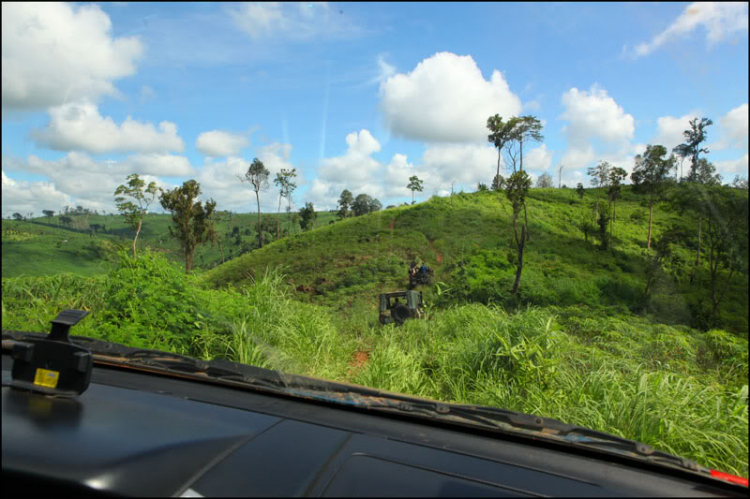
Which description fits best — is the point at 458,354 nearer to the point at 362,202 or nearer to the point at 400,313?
the point at 400,313

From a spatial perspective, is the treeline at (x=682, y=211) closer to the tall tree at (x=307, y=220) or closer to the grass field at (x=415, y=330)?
the grass field at (x=415, y=330)

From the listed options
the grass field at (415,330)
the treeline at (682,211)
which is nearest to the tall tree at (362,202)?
the grass field at (415,330)

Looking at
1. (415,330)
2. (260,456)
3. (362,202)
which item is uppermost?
(362,202)

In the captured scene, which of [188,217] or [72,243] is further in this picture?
[188,217]

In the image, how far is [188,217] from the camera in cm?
409

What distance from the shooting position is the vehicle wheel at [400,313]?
5230mm

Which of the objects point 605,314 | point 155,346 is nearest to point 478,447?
point 155,346

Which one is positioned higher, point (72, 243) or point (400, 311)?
point (72, 243)

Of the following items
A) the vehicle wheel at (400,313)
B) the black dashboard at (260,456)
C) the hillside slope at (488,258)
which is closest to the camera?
the black dashboard at (260,456)

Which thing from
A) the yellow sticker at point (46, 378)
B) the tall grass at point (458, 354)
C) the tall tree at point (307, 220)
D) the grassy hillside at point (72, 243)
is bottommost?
the tall grass at point (458, 354)

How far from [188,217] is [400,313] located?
8.96ft

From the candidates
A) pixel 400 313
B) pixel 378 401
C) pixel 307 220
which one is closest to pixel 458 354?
pixel 400 313

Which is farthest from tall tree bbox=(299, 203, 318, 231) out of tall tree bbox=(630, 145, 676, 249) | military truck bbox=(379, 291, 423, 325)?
tall tree bbox=(630, 145, 676, 249)

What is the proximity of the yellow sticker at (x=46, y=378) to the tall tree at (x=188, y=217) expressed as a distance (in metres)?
2.15
